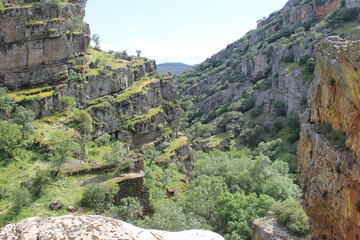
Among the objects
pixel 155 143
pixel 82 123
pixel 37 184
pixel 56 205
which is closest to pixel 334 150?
pixel 56 205

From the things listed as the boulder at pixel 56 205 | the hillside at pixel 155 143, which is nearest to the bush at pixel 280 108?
the hillside at pixel 155 143

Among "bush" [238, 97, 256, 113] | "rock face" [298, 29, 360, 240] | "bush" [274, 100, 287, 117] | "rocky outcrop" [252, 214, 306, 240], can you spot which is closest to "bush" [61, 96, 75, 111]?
"rocky outcrop" [252, 214, 306, 240]

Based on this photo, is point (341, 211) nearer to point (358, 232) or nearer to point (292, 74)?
point (358, 232)

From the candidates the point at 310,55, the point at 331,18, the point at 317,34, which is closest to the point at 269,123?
the point at 310,55

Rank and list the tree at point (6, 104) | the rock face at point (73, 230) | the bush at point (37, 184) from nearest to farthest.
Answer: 1. the rock face at point (73, 230)
2. the bush at point (37, 184)
3. the tree at point (6, 104)

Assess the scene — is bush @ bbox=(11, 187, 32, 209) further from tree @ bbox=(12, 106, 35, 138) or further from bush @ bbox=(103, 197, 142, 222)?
tree @ bbox=(12, 106, 35, 138)

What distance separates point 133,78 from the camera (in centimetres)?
5138

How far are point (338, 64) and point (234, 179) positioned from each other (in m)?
24.7

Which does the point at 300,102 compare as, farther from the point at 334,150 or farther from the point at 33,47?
the point at 33,47

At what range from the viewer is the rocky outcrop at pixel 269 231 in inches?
681

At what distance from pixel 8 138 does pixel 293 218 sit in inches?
1017

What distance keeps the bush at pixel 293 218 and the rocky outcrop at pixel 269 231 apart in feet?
1.27

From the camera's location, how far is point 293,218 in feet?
58.6

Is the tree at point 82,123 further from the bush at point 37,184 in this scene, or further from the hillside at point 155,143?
the bush at point 37,184
